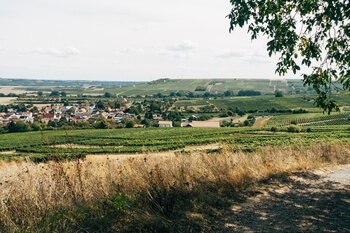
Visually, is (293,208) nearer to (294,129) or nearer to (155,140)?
(155,140)

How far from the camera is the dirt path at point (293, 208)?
4562 mm

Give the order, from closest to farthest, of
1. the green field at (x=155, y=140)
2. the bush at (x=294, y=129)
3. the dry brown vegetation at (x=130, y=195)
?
the dry brown vegetation at (x=130, y=195), the green field at (x=155, y=140), the bush at (x=294, y=129)

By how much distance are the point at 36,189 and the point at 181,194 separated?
2.52 metres

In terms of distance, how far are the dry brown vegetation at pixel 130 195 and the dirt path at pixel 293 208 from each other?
0.33 metres

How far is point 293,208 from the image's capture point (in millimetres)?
5273

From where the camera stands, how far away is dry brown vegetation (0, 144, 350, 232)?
446 cm

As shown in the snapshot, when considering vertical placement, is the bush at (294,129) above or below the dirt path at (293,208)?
below

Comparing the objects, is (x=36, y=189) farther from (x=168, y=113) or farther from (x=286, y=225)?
(x=168, y=113)

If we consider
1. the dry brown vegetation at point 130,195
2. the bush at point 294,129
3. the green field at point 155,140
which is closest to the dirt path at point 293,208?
the dry brown vegetation at point 130,195

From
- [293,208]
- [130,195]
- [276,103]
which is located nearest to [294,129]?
[276,103]

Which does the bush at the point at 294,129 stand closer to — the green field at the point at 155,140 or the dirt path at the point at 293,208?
the green field at the point at 155,140

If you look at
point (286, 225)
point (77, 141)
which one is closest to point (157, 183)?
point (286, 225)

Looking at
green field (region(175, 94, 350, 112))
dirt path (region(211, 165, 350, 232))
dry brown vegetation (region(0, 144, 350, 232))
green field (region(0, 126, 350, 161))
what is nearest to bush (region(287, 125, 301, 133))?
green field (region(0, 126, 350, 161))

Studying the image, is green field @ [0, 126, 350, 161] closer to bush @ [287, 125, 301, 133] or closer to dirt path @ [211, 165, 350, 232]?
bush @ [287, 125, 301, 133]
